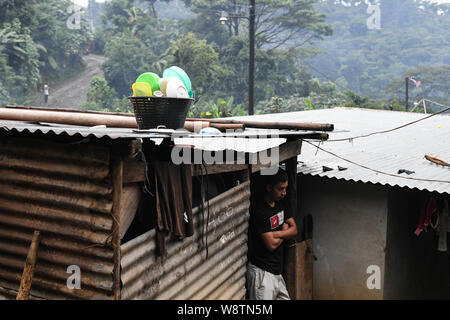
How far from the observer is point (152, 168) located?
3.75 meters

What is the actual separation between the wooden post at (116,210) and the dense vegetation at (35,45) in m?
35.1

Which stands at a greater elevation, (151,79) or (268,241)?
(151,79)

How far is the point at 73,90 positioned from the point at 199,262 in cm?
4621

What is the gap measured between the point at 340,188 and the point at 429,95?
5932cm

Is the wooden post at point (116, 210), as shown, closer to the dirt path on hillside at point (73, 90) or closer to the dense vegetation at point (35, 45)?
the dense vegetation at point (35, 45)

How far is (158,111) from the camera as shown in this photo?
4105mm

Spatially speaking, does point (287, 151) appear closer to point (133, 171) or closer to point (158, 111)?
point (158, 111)

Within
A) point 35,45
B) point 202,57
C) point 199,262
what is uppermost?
point 35,45

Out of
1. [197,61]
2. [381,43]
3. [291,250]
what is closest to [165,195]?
[291,250]

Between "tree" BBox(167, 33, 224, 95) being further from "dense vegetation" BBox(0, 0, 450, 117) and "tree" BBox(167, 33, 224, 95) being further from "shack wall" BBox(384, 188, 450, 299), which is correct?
"shack wall" BBox(384, 188, 450, 299)

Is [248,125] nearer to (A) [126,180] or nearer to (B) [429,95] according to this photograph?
(A) [126,180]

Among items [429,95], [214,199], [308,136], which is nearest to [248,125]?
[308,136]

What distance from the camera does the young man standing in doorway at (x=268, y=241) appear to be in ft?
17.0

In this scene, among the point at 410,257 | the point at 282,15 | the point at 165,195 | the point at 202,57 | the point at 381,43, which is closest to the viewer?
the point at 165,195
